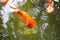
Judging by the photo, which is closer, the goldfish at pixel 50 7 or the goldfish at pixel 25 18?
the goldfish at pixel 25 18

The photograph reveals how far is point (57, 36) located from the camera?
1438 millimetres

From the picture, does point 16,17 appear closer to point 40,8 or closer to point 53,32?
point 40,8

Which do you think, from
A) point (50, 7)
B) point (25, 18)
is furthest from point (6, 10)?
point (50, 7)

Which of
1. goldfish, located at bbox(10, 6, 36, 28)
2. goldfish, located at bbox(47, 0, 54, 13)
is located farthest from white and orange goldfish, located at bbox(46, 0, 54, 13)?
goldfish, located at bbox(10, 6, 36, 28)

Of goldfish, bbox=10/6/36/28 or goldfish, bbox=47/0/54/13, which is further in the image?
goldfish, bbox=47/0/54/13

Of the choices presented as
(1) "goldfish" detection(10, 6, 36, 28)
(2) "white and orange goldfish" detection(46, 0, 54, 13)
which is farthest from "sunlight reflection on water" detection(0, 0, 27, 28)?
(2) "white and orange goldfish" detection(46, 0, 54, 13)

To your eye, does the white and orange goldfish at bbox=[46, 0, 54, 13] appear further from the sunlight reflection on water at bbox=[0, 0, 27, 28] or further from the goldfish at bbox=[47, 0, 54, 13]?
the sunlight reflection on water at bbox=[0, 0, 27, 28]

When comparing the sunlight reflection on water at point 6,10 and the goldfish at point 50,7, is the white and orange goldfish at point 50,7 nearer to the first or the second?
the goldfish at point 50,7

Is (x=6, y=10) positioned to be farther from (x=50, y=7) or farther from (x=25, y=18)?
(x=50, y=7)

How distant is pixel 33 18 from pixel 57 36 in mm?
235

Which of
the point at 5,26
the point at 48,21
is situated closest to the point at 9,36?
the point at 5,26

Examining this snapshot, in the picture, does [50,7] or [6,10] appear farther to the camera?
[50,7]

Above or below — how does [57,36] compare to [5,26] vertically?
below

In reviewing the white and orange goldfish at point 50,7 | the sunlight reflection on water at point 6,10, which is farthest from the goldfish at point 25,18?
the white and orange goldfish at point 50,7
